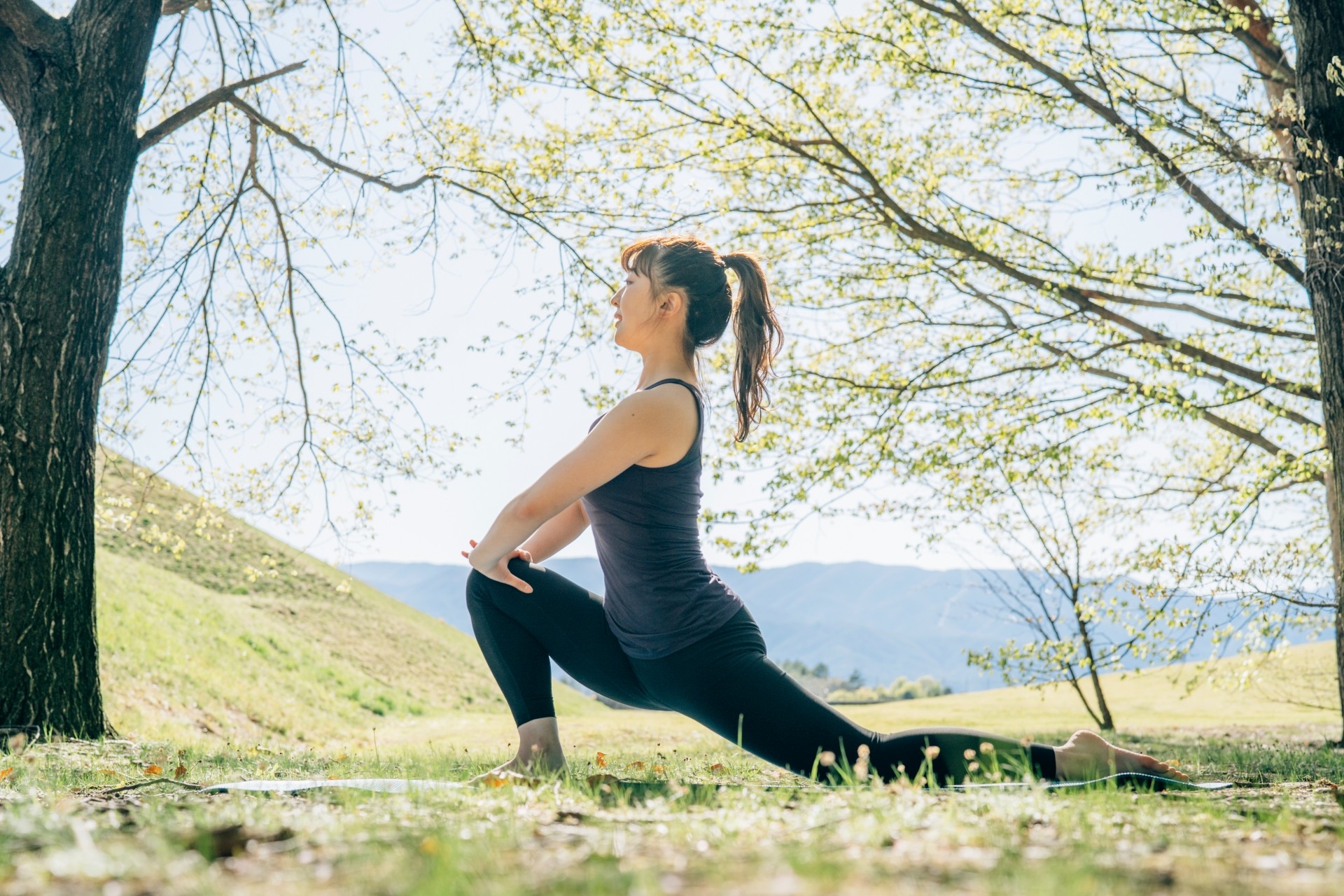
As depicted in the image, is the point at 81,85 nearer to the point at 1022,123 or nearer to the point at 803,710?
the point at 803,710

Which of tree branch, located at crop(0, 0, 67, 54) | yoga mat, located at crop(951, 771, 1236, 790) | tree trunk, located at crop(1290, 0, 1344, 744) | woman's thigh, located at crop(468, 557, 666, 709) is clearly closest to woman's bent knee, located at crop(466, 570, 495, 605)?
woman's thigh, located at crop(468, 557, 666, 709)

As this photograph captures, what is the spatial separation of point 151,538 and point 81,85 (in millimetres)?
4827

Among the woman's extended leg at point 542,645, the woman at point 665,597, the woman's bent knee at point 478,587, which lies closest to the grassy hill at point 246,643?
the woman's bent knee at point 478,587

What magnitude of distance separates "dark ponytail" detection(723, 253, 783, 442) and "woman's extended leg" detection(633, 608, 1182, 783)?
44.1 inches

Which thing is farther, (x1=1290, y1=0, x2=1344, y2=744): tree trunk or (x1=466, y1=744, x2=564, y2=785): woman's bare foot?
(x1=1290, y1=0, x2=1344, y2=744): tree trunk

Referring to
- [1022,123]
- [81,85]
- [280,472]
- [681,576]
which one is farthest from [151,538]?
[1022,123]

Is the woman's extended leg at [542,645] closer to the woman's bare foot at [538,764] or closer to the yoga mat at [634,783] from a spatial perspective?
the woman's bare foot at [538,764]

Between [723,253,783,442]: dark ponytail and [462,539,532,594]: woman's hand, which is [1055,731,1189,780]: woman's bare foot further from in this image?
[462,539,532,594]: woman's hand

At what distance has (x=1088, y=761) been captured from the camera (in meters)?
3.57

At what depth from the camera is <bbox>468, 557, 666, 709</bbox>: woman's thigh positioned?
13.4ft

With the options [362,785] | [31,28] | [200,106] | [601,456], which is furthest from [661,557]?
[200,106]

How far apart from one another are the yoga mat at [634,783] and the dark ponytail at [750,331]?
1.80 meters

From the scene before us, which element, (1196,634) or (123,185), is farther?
(1196,634)

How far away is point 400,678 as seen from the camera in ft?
89.5
